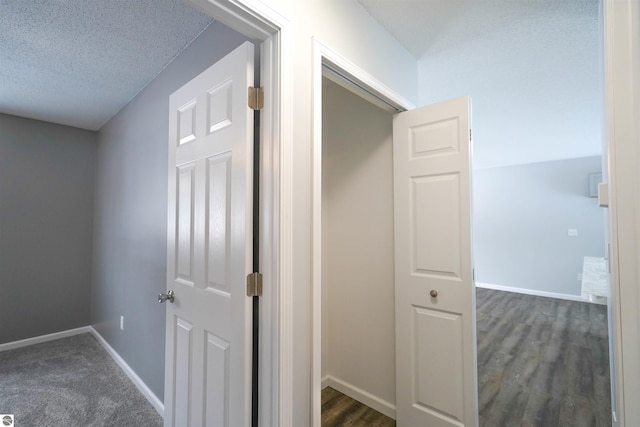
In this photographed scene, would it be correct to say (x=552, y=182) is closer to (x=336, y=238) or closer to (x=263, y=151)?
(x=336, y=238)

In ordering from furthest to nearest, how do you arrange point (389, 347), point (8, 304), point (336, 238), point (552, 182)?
1. point (552, 182)
2. point (8, 304)
3. point (336, 238)
4. point (389, 347)

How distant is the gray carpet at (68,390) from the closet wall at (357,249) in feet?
4.64

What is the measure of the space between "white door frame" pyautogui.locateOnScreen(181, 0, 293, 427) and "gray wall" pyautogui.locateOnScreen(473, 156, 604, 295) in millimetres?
5982

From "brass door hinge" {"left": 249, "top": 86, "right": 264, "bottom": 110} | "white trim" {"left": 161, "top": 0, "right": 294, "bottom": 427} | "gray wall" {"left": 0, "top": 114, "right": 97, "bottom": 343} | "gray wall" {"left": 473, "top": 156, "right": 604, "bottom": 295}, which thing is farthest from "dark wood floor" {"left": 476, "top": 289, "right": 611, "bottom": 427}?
"gray wall" {"left": 0, "top": 114, "right": 97, "bottom": 343}

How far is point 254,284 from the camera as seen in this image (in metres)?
1.08

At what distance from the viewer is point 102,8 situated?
4.88 feet

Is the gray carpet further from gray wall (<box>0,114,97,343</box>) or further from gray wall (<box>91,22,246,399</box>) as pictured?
gray wall (<box>0,114,97,343</box>)

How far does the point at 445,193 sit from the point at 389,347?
3.86 ft

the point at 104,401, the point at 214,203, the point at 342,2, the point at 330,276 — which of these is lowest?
the point at 104,401

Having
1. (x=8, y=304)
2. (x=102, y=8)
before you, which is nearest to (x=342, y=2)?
(x=102, y=8)

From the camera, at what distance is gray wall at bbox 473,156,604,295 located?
483cm

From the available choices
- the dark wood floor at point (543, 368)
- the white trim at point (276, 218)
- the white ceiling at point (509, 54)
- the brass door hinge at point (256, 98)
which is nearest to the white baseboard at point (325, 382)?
the dark wood floor at point (543, 368)

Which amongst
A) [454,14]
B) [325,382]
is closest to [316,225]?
[454,14]

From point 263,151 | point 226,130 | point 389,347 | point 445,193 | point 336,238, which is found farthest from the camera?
point 336,238
